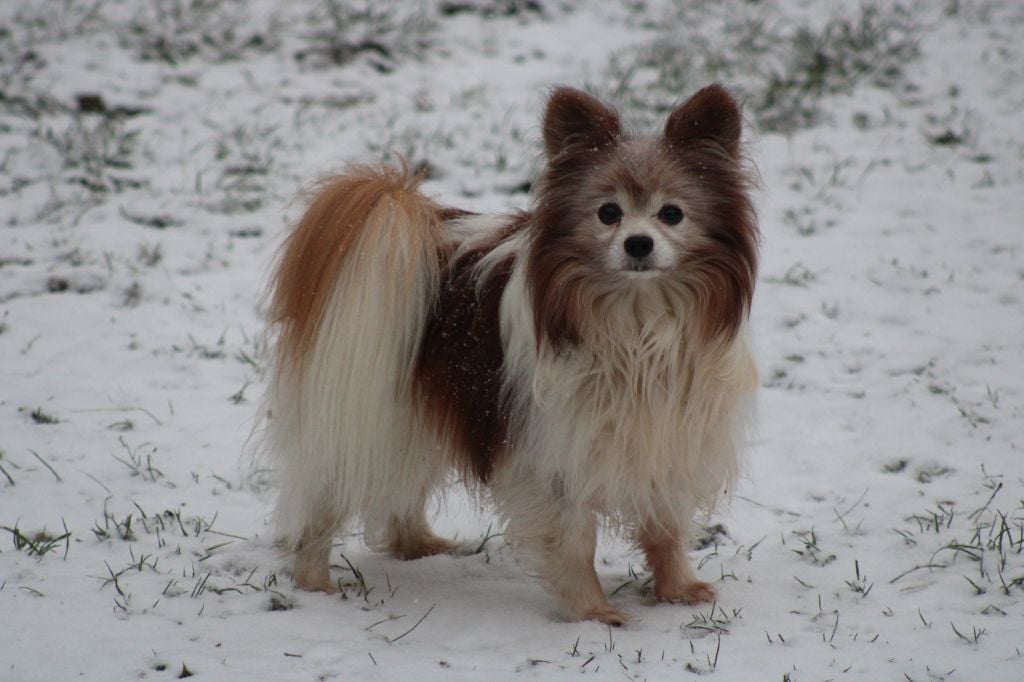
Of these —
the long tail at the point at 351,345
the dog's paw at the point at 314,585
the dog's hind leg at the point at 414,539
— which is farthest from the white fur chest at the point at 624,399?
the dog's paw at the point at 314,585

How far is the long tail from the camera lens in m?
3.38

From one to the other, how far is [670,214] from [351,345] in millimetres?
1126

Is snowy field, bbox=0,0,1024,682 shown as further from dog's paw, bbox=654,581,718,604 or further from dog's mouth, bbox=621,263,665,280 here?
dog's mouth, bbox=621,263,665,280

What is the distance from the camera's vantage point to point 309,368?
11.4 ft

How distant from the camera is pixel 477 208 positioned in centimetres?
673

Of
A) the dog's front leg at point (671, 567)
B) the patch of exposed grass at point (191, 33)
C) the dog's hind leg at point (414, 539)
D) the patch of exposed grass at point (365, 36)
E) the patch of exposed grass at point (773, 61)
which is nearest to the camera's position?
the dog's front leg at point (671, 567)

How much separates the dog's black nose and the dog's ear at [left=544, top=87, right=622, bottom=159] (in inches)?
15.0

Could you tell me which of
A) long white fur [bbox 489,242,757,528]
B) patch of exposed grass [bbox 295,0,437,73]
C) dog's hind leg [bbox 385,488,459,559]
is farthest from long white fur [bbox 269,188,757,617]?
patch of exposed grass [bbox 295,0,437,73]

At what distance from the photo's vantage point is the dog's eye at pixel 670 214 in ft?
10.5

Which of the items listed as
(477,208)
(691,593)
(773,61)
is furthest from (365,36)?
(691,593)

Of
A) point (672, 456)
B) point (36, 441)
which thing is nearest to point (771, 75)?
point (672, 456)

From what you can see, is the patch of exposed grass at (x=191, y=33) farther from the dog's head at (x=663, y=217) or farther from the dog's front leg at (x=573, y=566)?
the dog's front leg at (x=573, y=566)

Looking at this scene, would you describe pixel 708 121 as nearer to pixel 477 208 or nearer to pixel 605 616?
pixel 605 616

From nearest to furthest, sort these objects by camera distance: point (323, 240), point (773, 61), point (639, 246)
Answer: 1. point (639, 246)
2. point (323, 240)
3. point (773, 61)
